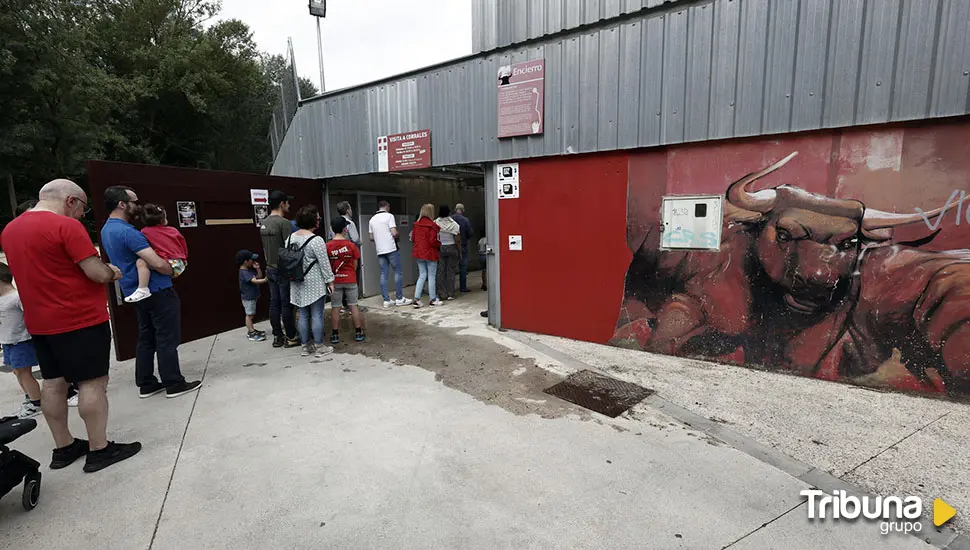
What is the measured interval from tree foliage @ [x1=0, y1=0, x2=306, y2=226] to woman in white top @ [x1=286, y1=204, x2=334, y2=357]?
34.4ft

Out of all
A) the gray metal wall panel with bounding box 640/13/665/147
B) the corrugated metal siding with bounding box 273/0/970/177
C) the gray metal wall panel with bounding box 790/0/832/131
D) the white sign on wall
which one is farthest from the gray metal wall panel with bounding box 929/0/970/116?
the white sign on wall

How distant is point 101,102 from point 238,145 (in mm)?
8087

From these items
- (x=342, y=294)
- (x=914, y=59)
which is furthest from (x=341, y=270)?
(x=914, y=59)

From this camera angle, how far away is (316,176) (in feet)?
25.3

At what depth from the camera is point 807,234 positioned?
4.06m

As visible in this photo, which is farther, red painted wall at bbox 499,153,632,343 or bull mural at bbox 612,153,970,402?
red painted wall at bbox 499,153,632,343

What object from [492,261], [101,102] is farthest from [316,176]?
[101,102]

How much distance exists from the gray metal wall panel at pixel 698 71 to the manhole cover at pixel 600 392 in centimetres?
252

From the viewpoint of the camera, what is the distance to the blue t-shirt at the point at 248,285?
5.61 metres

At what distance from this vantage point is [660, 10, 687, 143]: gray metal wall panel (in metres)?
4.36

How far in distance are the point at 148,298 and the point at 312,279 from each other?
1.45 m

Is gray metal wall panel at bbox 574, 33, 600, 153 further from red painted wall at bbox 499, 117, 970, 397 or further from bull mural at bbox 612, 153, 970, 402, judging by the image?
bull mural at bbox 612, 153, 970, 402

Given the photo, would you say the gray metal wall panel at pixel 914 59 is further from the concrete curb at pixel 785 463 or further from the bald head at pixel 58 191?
the bald head at pixel 58 191

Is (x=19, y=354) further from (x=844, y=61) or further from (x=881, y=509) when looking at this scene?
(x=844, y=61)
